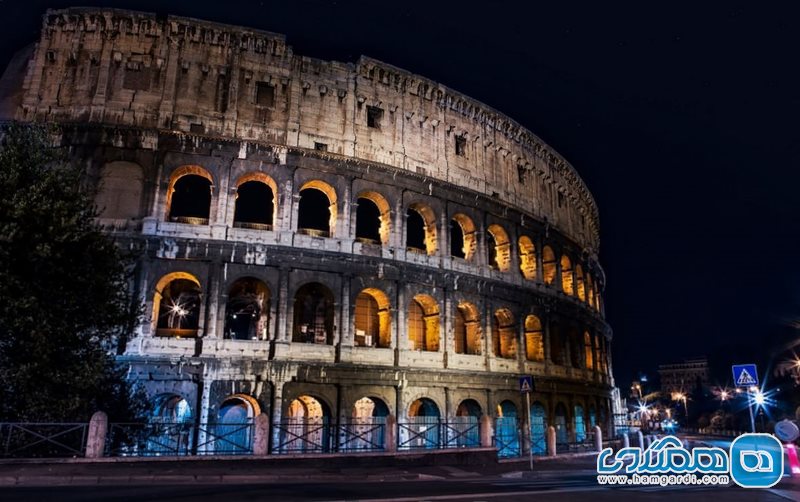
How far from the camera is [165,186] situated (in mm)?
20016

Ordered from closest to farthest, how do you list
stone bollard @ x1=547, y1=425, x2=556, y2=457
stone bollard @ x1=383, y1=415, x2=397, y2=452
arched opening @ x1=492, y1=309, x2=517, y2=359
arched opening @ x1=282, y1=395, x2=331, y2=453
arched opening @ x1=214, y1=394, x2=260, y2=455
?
stone bollard @ x1=383, y1=415, x2=397, y2=452
arched opening @ x1=282, y1=395, x2=331, y2=453
arched opening @ x1=214, y1=394, x2=260, y2=455
stone bollard @ x1=547, y1=425, x2=556, y2=457
arched opening @ x1=492, y1=309, x2=517, y2=359

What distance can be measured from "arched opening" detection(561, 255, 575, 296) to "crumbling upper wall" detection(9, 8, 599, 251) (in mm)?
10044

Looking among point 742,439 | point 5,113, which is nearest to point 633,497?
point 742,439

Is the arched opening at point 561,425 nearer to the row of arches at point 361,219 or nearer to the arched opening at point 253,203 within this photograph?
the row of arches at point 361,219

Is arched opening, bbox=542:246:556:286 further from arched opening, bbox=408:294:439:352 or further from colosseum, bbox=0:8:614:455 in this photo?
arched opening, bbox=408:294:439:352

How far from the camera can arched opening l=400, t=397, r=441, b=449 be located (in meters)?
20.1

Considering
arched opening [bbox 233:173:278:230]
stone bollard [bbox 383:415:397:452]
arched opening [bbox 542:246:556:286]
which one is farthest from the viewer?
arched opening [bbox 542:246:556:286]

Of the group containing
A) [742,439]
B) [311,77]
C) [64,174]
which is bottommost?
[742,439]

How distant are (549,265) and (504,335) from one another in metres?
6.31

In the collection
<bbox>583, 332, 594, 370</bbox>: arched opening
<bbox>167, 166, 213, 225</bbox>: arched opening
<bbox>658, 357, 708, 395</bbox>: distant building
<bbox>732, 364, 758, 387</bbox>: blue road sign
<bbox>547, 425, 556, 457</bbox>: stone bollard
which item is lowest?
<bbox>547, 425, 556, 457</bbox>: stone bollard

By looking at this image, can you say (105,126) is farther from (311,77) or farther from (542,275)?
(542,275)

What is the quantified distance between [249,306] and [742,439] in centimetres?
1721

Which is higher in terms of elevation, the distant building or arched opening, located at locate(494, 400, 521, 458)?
the distant building

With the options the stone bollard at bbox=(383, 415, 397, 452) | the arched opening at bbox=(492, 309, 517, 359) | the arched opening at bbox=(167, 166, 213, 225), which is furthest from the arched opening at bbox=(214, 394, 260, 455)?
the arched opening at bbox=(492, 309, 517, 359)
